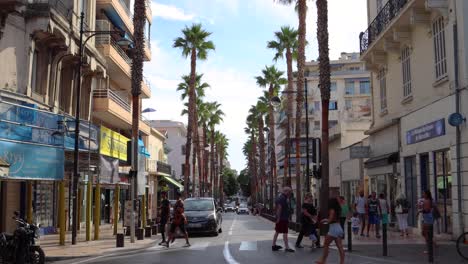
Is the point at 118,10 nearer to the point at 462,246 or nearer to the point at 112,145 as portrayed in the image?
the point at 112,145

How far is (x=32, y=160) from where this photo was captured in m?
18.6

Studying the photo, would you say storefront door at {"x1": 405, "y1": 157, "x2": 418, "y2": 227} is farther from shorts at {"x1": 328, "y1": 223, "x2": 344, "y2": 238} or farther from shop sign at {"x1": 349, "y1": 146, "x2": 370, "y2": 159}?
shorts at {"x1": 328, "y1": 223, "x2": 344, "y2": 238}

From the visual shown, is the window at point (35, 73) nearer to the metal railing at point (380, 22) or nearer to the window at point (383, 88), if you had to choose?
the metal railing at point (380, 22)

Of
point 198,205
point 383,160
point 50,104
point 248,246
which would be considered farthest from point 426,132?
point 50,104

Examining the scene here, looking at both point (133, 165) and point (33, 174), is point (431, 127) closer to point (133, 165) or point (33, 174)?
point (133, 165)

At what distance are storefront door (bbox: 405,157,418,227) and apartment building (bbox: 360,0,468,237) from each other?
1.7 inches

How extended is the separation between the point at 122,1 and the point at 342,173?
19461 mm

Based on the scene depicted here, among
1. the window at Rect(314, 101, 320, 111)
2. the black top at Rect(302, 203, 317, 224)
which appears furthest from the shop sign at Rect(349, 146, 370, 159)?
the window at Rect(314, 101, 320, 111)

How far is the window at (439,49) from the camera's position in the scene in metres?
20.8

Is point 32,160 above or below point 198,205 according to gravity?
above

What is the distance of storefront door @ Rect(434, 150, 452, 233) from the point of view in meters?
20.3

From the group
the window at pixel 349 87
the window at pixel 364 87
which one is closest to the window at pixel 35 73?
the window at pixel 349 87

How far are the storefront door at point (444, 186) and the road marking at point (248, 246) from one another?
23.2 feet

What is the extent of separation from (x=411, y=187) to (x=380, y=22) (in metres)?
8.25
